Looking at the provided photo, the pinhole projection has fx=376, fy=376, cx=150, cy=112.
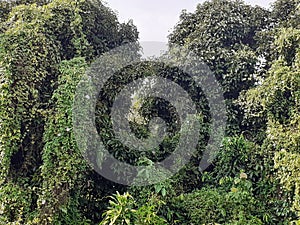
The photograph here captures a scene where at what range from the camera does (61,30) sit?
448cm

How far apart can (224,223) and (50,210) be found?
1.67 meters

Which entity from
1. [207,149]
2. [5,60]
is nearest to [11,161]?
[5,60]

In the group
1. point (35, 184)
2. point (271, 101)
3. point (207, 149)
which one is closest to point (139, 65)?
point (207, 149)

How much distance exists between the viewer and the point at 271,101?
4.05 meters

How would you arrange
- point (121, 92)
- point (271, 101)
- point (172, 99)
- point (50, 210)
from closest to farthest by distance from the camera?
point (50, 210), point (271, 101), point (121, 92), point (172, 99)

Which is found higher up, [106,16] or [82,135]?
[106,16]

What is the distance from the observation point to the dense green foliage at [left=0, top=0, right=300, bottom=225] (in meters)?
3.50

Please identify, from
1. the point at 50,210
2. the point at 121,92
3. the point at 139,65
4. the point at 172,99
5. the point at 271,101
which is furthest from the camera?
the point at 172,99

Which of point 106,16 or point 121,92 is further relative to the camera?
point 106,16

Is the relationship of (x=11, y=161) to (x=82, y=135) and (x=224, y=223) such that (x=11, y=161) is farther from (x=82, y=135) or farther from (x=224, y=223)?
(x=224, y=223)

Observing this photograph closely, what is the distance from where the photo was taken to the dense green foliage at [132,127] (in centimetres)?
350

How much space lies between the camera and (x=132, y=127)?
4.55m

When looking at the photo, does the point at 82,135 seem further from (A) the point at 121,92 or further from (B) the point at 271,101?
(B) the point at 271,101

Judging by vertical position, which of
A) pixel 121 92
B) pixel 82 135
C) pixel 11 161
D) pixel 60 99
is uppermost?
pixel 121 92
